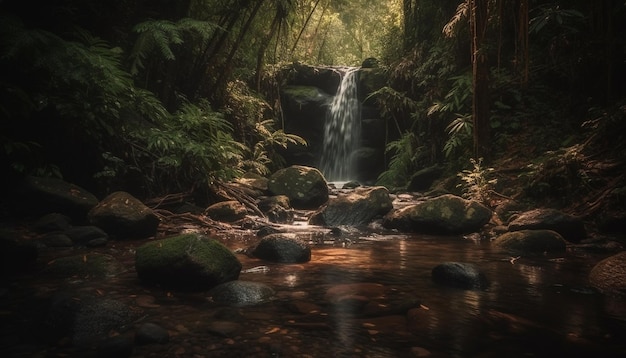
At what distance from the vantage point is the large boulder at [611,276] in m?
3.50

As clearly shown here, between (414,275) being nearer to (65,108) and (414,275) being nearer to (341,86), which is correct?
(65,108)

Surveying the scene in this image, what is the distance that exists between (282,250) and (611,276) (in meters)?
3.29

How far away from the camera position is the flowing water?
2.46 m

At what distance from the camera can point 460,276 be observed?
3828 millimetres

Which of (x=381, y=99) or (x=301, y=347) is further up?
(x=381, y=99)

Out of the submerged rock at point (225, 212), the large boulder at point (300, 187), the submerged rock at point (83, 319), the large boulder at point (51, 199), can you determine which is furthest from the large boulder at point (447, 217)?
the submerged rock at point (83, 319)

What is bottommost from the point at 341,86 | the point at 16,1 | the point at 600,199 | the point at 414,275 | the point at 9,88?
the point at 414,275

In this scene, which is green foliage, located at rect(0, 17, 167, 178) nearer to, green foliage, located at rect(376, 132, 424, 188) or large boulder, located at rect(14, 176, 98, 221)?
large boulder, located at rect(14, 176, 98, 221)

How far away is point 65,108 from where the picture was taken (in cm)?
534

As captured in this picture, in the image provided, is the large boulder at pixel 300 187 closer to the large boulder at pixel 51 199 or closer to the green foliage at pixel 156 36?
the green foliage at pixel 156 36

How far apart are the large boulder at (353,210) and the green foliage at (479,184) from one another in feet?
5.83

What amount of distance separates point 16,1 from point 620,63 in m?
10.3

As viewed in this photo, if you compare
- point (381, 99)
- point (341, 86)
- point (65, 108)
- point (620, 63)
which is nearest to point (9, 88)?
point (65, 108)

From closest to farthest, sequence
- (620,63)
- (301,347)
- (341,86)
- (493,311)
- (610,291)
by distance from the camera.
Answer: (301,347)
(493,311)
(610,291)
(620,63)
(341,86)
